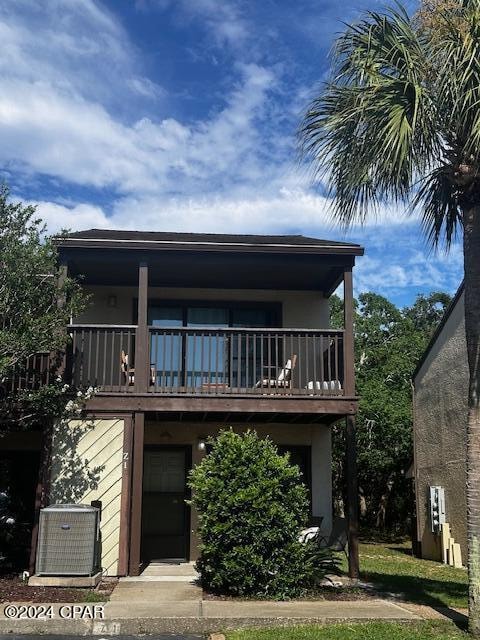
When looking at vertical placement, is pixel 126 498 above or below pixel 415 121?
below

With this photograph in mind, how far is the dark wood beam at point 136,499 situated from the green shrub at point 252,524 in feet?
4.54

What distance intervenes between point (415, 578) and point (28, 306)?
744 cm

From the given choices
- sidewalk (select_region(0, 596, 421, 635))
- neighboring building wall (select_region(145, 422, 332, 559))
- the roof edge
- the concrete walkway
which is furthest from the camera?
neighboring building wall (select_region(145, 422, 332, 559))

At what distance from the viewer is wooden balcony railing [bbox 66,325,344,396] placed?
10641mm

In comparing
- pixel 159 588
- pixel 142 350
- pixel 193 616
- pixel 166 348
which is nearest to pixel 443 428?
pixel 166 348

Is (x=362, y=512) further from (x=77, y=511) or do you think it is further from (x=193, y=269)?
(x=77, y=511)

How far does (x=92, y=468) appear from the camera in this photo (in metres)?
10.1

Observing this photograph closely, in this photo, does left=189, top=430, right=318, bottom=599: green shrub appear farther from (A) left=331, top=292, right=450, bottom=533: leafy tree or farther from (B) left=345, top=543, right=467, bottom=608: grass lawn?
(A) left=331, top=292, right=450, bottom=533: leafy tree

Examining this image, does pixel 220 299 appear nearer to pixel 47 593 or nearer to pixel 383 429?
pixel 47 593

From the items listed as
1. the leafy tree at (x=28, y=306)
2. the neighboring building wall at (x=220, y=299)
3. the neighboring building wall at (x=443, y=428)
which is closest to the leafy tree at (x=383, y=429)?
the neighboring building wall at (x=443, y=428)

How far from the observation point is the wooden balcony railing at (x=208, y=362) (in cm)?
1064

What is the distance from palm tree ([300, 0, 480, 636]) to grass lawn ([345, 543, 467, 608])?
7.40 ft

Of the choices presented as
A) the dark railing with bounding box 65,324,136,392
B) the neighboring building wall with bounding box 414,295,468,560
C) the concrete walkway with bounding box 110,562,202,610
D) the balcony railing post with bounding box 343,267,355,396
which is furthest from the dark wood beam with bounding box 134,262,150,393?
the neighboring building wall with bounding box 414,295,468,560

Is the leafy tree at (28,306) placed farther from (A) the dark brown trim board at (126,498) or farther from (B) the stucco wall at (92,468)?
(A) the dark brown trim board at (126,498)
